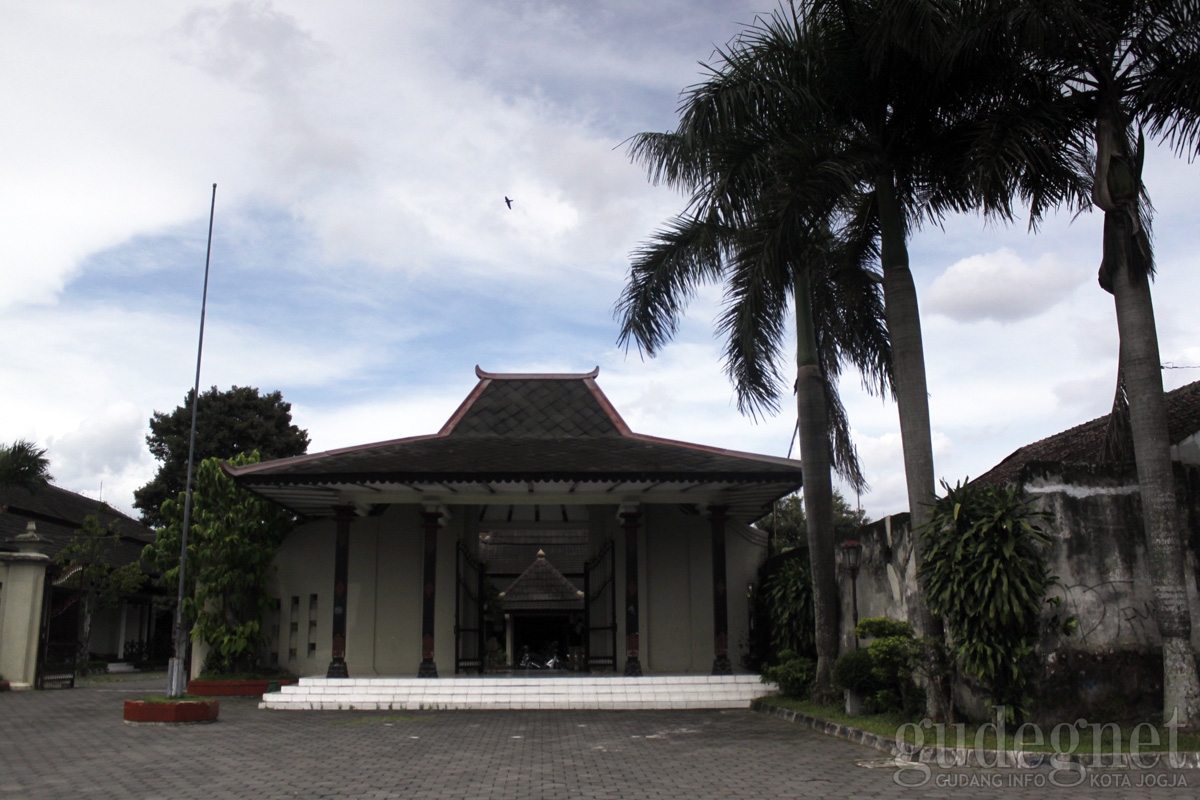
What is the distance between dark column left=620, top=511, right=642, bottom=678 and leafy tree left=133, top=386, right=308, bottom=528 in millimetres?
20970

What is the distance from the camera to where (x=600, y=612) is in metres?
17.7

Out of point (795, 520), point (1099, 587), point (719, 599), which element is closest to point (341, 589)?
point (719, 599)

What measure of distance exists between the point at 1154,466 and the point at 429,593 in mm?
9998

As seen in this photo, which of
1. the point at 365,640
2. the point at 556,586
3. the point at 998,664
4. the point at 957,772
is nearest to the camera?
the point at 957,772

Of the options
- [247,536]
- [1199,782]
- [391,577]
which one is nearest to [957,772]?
[1199,782]

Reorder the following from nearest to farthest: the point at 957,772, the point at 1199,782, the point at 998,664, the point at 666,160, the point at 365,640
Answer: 1. the point at 1199,782
2. the point at 957,772
3. the point at 998,664
4. the point at 666,160
5. the point at 365,640

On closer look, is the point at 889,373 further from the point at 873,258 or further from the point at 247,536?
the point at 247,536

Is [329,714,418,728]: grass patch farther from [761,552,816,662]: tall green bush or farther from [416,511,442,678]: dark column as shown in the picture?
[761,552,816,662]: tall green bush

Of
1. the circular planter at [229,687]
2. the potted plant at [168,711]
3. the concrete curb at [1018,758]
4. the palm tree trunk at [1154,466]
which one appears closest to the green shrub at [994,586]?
the palm tree trunk at [1154,466]

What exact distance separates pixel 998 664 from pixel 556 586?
19.6 meters

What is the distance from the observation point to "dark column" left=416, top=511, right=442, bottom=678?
14.2 meters

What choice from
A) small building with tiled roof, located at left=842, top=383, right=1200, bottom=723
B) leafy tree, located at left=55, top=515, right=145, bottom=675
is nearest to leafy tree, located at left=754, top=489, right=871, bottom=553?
leafy tree, located at left=55, top=515, right=145, bottom=675

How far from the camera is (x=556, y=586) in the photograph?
89.7 ft

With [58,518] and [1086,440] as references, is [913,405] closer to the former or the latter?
[1086,440]
